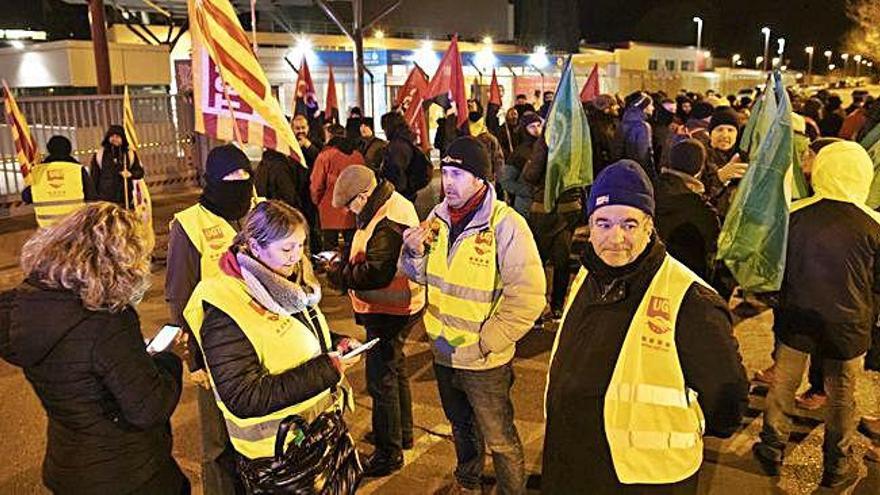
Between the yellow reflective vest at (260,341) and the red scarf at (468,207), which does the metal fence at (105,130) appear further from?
the yellow reflective vest at (260,341)

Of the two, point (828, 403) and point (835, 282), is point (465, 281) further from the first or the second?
point (828, 403)

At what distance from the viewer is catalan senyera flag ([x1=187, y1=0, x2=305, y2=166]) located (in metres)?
3.95

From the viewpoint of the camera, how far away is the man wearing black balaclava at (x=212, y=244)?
3.67m

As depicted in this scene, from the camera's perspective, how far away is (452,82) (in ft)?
31.8

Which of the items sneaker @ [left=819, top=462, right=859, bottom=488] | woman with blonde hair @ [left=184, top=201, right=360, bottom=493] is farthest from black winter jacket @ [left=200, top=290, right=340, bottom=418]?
sneaker @ [left=819, top=462, right=859, bottom=488]

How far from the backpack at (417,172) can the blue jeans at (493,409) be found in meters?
5.27

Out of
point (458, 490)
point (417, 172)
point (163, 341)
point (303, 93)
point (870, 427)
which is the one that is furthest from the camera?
point (303, 93)

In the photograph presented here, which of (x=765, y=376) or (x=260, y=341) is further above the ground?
(x=260, y=341)

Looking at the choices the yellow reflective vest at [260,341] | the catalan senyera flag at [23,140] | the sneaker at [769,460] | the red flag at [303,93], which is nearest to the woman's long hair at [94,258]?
the yellow reflective vest at [260,341]

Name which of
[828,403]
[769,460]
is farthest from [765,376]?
[828,403]

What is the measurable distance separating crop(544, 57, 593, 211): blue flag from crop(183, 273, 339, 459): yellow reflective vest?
382cm

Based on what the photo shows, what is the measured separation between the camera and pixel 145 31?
22.3 m

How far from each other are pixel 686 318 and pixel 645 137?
700 cm

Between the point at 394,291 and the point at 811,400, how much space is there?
324cm
